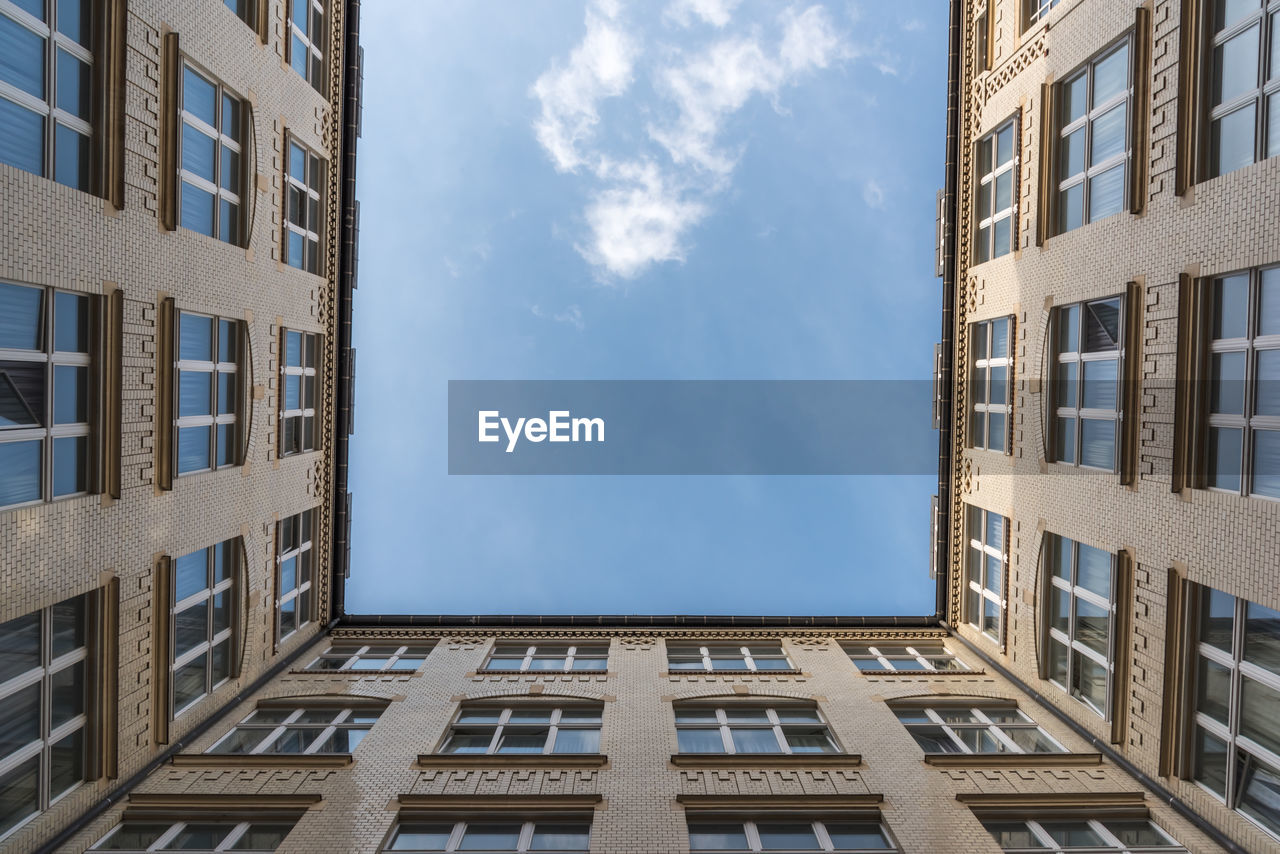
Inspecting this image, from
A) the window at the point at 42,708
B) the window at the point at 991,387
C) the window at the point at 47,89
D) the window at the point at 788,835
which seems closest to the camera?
the window at the point at 47,89

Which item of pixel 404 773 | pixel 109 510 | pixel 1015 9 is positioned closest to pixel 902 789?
pixel 404 773

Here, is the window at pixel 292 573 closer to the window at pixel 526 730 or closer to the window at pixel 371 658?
the window at pixel 371 658

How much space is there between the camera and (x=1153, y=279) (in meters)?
14.4

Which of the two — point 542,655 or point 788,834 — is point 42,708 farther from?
point 788,834

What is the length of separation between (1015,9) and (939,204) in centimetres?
596

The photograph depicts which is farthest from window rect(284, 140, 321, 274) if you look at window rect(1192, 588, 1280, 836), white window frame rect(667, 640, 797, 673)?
window rect(1192, 588, 1280, 836)

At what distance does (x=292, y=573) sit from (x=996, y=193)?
24843 mm

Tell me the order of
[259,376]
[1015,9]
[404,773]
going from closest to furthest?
[404,773]
[259,376]
[1015,9]

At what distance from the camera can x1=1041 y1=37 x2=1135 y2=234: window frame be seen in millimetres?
15352

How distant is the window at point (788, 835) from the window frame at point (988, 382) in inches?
460

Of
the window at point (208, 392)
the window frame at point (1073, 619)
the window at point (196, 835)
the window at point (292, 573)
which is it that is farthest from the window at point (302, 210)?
the window frame at point (1073, 619)

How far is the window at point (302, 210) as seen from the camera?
20922mm

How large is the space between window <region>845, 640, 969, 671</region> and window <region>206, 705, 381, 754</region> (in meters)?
14.2

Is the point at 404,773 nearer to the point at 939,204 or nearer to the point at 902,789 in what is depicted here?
the point at 902,789
